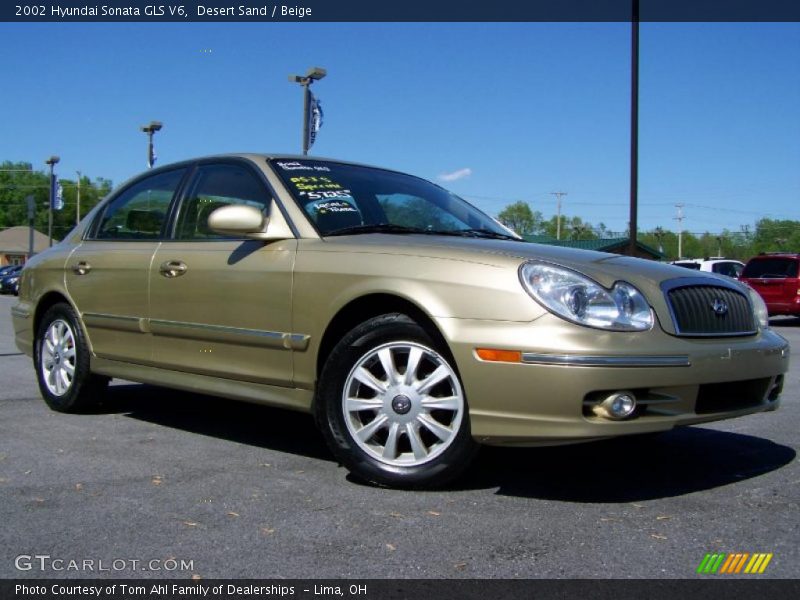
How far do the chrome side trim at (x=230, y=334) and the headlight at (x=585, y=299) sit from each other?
3.77ft

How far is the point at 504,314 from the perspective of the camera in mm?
3400

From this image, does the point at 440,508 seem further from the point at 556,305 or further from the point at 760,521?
the point at 760,521

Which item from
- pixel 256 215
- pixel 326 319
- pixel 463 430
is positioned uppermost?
pixel 256 215

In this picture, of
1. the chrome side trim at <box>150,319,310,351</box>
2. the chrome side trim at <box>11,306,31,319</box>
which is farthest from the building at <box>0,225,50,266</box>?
the chrome side trim at <box>150,319,310,351</box>

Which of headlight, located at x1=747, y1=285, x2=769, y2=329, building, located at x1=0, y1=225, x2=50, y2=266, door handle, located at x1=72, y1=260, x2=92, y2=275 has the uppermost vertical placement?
building, located at x1=0, y1=225, x2=50, y2=266

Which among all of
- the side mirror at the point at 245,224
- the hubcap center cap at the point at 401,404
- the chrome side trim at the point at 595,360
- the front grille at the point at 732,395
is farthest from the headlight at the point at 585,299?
the side mirror at the point at 245,224

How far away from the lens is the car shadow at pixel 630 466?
3.67 metres

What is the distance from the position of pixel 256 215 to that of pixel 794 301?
16562mm

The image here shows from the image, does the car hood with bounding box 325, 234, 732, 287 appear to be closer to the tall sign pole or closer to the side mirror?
the side mirror

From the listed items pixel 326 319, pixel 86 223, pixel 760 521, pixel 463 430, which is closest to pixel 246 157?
pixel 326 319

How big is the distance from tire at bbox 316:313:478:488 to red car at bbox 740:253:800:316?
16283mm

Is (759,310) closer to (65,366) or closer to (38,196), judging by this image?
(65,366)

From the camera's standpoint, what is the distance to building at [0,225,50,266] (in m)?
83.9

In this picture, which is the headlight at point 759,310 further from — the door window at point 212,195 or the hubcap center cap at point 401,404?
the door window at point 212,195
